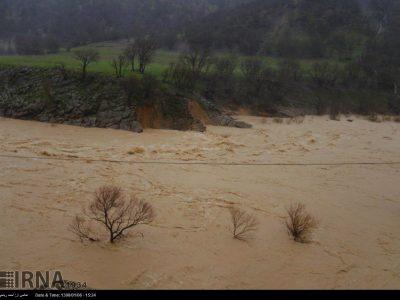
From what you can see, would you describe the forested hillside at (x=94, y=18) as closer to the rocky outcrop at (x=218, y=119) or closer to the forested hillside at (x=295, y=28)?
the forested hillside at (x=295, y=28)

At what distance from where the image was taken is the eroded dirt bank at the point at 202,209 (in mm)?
10672

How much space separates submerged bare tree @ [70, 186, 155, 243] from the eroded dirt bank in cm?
40

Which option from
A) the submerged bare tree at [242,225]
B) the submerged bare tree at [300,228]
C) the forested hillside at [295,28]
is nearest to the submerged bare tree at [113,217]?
the submerged bare tree at [242,225]

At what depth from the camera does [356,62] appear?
57.1 m

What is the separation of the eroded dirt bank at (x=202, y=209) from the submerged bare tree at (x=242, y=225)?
11.7 inches

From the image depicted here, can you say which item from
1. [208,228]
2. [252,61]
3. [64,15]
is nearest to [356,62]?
[252,61]

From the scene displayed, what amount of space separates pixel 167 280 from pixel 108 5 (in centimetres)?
10506

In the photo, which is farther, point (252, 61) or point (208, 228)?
point (252, 61)

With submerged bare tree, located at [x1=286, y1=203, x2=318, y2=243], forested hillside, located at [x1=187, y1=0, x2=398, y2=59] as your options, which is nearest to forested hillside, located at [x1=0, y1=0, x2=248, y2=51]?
forested hillside, located at [x1=187, y1=0, x2=398, y2=59]

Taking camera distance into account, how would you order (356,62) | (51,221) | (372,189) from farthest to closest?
(356,62), (372,189), (51,221)

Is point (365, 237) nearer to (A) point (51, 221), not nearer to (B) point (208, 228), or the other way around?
(B) point (208, 228)

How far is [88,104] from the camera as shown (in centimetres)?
2931

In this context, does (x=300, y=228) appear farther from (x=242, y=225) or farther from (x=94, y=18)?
(x=94, y=18)

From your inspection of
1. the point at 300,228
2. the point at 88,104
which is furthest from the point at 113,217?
the point at 88,104
